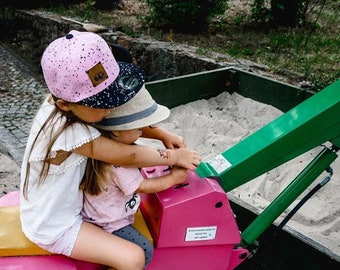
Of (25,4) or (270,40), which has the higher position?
(270,40)

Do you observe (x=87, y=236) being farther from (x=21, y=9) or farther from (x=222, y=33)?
(x=21, y=9)

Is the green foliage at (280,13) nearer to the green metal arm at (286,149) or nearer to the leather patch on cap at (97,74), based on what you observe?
the green metal arm at (286,149)

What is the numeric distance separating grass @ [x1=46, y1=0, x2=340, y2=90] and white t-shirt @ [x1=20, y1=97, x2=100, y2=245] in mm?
2712

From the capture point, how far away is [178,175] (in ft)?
5.61

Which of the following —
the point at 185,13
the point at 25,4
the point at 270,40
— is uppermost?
the point at 185,13

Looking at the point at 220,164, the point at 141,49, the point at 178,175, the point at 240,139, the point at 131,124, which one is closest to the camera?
the point at 131,124

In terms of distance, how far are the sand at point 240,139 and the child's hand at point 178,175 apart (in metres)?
0.69

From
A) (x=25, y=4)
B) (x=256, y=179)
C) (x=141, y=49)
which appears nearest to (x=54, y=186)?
(x=256, y=179)

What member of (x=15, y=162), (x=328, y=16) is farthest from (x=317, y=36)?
(x=15, y=162)

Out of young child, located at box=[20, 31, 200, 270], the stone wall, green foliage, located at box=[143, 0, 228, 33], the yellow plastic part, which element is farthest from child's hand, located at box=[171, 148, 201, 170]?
green foliage, located at box=[143, 0, 228, 33]

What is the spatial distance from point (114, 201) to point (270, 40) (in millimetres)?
4770

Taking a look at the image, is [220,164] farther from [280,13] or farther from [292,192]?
[280,13]

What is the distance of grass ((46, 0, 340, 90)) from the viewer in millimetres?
4719

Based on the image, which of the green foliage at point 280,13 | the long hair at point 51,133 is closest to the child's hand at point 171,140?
the long hair at point 51,133
